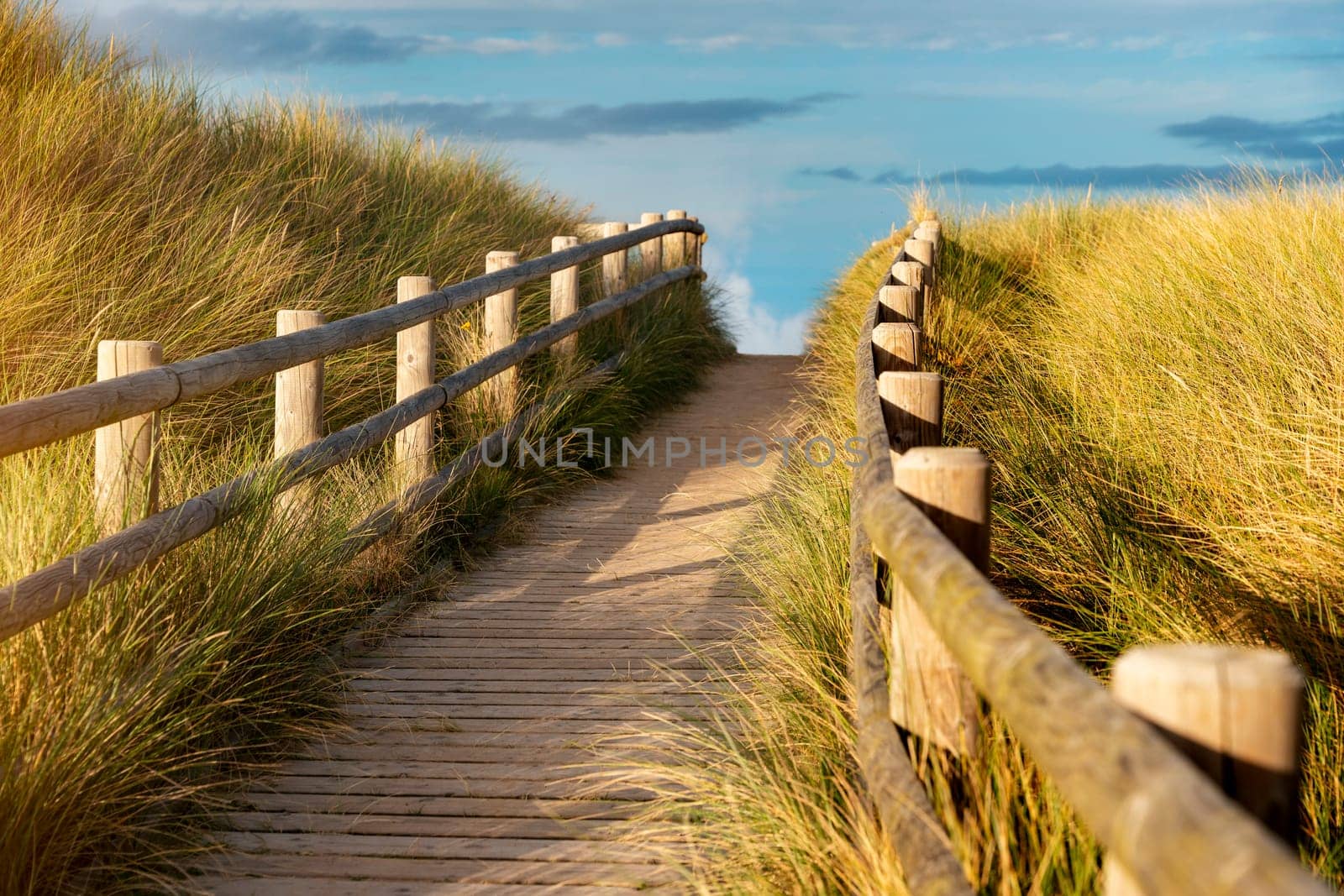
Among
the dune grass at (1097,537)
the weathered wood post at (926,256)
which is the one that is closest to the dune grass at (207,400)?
the dune grass at (1097,537)

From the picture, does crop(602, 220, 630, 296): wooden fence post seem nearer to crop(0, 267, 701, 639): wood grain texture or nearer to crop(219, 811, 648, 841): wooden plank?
crop(0, 267, 701, 639): wood grain texture

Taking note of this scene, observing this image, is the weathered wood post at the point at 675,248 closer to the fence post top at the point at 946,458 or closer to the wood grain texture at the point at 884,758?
the wood grain texture at the point at 884,758

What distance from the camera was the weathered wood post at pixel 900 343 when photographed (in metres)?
5.16

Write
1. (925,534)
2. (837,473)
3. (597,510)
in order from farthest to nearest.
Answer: (597,510), (837,473), (925,534)

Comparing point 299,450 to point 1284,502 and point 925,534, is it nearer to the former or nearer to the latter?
point 925,534

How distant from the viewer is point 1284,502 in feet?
13.7

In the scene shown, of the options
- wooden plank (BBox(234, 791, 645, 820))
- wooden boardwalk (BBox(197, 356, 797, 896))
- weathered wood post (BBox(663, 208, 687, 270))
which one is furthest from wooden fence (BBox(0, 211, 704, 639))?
weathered wood post (BBox(663, 208, 687, 270))

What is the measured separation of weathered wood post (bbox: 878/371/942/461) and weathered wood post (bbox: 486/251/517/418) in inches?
159

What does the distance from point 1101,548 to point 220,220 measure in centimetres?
623

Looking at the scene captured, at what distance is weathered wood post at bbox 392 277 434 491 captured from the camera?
6.55m

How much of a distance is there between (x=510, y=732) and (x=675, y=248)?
1072 centimetres

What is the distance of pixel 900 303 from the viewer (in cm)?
618

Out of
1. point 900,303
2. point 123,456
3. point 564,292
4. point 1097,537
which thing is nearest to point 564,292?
point 564,292

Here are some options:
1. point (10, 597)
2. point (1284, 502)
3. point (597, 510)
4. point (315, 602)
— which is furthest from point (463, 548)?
point (1284, 502)
